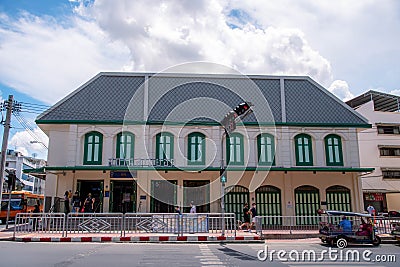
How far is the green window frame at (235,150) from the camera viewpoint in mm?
24562

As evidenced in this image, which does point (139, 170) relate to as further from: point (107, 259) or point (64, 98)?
point (107, 259)

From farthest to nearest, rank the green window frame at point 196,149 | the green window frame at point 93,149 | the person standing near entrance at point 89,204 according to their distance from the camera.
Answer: the green window frame at point 196,149
the green window frame at point 93,149
the person standing near entrance at point 89,204

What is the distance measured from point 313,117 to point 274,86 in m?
3.53

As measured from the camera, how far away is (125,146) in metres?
24.2

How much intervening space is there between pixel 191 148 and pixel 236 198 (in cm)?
446

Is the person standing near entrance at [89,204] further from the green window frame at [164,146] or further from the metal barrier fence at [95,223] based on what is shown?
the green window frame at [164,146]

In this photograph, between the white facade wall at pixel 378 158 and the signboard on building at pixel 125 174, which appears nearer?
the signboard on building at pixel 125 174

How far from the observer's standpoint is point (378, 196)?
3916 cm

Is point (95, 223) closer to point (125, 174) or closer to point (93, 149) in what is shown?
point (125, 174)

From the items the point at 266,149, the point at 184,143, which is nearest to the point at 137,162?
the point at 184,143

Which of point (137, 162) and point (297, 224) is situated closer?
point (297, 224)

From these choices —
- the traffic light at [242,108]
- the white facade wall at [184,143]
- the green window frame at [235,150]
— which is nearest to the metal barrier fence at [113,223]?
the traffic light at [242,108]

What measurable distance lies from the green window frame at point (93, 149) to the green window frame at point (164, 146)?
370 cm

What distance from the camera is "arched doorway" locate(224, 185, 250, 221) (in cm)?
2444
